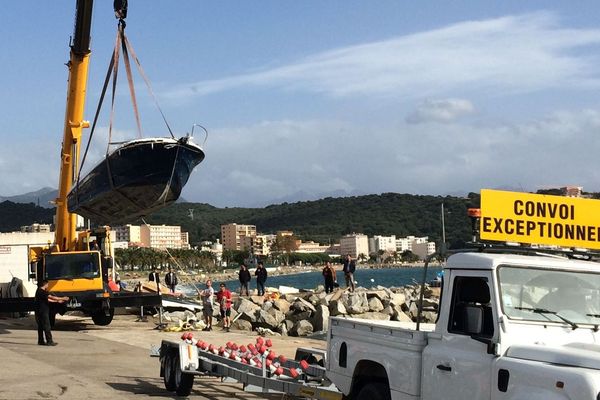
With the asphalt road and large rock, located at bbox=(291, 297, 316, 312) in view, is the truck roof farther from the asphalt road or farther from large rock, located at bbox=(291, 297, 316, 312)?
large rock, located at bbox=(291, 297, 316, 312)

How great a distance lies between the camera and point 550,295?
6.88 meters

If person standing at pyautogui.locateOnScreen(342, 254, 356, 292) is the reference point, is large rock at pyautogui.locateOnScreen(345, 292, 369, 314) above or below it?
below

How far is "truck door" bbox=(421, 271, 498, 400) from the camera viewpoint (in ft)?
21.7

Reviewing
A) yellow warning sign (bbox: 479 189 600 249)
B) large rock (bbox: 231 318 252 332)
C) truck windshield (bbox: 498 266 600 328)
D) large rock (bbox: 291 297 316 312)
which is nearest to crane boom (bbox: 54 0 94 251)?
large rock (bbox: 231 318 252 332)

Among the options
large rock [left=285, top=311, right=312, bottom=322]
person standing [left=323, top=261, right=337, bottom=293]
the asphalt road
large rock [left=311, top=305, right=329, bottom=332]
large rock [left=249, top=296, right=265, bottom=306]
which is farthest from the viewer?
person standing [left=323, top=261, right=337, bottom=293]

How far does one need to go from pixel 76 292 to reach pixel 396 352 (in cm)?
1763

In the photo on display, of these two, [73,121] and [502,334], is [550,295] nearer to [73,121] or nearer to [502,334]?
[502,334]

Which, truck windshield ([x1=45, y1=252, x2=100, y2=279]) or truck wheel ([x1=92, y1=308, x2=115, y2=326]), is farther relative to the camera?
truck wheel ([x1=92, y1=308, x2=115, y2=326])

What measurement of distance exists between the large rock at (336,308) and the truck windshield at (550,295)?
19.7 meters

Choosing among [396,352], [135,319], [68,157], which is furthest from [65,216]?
[396,352]

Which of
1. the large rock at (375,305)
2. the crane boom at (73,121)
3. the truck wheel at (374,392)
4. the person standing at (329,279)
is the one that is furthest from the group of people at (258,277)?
the truck wheel at (374,392)

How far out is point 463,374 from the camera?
677 centimetres

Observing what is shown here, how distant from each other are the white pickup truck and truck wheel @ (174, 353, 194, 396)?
5239 mm

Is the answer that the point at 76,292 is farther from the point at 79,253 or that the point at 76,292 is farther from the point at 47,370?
the point at 47,370
